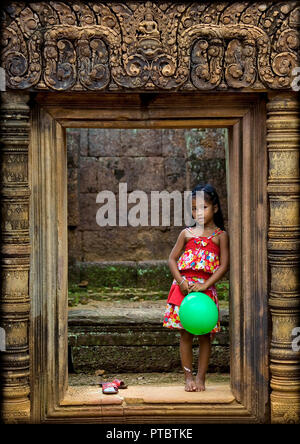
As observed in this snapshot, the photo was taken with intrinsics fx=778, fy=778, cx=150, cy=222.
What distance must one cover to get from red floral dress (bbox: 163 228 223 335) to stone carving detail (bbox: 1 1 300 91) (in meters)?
1.34

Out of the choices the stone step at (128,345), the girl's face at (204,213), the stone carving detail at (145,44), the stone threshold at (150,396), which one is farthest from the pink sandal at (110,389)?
the stone carving detail at (145,44)

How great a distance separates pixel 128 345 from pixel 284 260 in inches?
108

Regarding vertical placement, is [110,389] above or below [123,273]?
below

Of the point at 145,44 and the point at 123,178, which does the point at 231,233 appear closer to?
the point at 145,44

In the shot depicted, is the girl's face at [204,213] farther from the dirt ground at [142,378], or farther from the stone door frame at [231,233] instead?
the dirt ground at [142,378]

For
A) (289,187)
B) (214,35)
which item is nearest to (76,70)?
(214,35)

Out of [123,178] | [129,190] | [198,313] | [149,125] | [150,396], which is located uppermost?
[149,125]

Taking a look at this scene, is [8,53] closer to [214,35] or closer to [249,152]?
[214,35]

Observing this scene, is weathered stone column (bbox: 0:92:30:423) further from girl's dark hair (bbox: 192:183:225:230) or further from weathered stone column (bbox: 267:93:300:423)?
weathered stone column (bbox: 267:93:300:423)

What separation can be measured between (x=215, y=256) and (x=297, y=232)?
0.85 meters

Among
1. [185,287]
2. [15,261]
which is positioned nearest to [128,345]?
[185,287]

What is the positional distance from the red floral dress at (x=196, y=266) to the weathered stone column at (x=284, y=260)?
0.69 m

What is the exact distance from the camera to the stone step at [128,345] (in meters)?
7.67

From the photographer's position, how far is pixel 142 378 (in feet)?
24.8
